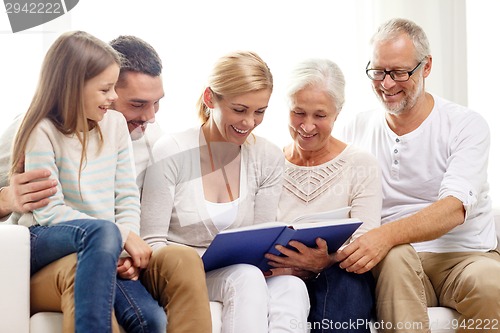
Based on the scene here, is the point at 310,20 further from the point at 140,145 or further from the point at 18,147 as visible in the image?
the point at 18,147

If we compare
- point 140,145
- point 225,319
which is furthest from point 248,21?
point 225,319

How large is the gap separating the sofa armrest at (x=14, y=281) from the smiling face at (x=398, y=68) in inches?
51.4

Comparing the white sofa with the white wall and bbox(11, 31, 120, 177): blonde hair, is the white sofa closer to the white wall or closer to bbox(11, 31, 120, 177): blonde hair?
bbox(11, 31, 120, 177): blonde hair

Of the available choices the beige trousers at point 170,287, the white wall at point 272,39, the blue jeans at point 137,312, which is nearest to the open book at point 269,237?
the beige trousers at point 170,287

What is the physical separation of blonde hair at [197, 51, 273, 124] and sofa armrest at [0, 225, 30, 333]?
73 centimetres

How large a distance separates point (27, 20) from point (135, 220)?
1444 mm

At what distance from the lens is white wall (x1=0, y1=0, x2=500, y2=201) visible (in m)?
3.21

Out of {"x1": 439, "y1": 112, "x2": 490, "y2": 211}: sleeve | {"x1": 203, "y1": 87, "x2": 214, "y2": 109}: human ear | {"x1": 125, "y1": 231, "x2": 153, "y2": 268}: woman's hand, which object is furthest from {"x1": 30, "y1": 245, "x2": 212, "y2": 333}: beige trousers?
{"x1": 439, "y1": 112, "x2": 490, "y2": 211}: sleeve

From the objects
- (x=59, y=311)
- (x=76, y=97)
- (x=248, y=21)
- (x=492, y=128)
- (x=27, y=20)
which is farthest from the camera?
(x=492, y=128)

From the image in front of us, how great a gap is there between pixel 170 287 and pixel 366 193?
744 millimetres

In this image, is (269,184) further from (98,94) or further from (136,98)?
(98,94)

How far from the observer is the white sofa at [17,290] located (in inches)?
73.9

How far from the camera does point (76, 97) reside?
207 cm

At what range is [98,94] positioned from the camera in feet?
6.84
